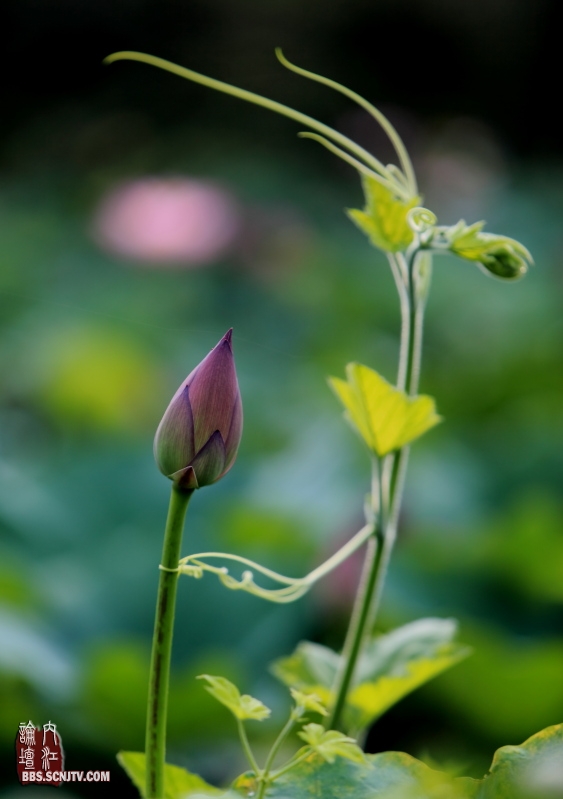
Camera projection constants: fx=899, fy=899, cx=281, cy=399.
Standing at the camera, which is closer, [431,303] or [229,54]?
[431,303]

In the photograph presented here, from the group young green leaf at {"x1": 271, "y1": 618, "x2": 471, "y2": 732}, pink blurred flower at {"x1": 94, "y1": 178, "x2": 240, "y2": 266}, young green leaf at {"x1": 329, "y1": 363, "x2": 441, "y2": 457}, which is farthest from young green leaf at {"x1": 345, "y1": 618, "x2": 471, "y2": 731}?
pink blurred flower at {"x1": 94, "y1": 178, "x2": 240, "y2": 266}

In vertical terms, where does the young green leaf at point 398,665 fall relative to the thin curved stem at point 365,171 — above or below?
below

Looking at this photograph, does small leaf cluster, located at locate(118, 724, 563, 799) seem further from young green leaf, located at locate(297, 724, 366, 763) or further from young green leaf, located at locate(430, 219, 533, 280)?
young green leaf, located at locate(430, 219, 533, 280)

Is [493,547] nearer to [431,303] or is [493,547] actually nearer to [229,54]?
[431,303]

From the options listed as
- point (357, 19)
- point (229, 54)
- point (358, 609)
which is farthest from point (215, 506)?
point (357, 19)

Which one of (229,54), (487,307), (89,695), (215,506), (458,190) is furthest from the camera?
(229,54)

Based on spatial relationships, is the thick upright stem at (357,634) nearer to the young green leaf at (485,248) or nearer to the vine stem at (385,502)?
the vine stem at (385,502)

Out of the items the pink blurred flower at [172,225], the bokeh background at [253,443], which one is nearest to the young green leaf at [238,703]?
the bokeh background at [253,443]
